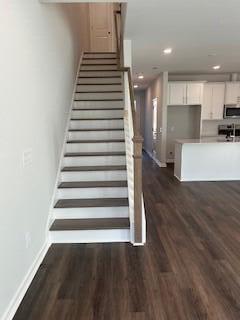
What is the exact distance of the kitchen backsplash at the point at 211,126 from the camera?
7.95 metres

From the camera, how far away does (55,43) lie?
3.51 m

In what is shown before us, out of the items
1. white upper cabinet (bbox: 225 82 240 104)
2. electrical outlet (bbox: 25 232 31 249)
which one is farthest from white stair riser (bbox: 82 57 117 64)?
electrical outlet (bbox: 25 232 31 249)

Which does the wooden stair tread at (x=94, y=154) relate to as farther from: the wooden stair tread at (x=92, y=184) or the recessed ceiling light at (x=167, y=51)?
the recessed ceiling light at (x=167, y=51)

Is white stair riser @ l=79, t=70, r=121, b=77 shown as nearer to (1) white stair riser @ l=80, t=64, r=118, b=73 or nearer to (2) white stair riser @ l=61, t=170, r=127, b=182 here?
(1) white stair riser @ l=80, t=64, r=118, b=73

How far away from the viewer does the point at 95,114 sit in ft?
15.5

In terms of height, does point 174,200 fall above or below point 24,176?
below

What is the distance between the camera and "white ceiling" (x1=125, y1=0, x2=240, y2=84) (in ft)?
9.16

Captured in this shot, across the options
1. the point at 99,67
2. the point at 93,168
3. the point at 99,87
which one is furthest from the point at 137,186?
the point at 99,67

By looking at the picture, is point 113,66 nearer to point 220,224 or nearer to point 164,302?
point 220,224

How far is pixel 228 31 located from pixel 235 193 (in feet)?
9.48

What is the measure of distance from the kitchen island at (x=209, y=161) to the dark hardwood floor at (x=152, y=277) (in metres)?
2.28

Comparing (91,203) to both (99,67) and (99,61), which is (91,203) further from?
(99,61)

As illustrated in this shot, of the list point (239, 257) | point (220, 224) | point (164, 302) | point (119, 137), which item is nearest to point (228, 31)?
point (119, 137)

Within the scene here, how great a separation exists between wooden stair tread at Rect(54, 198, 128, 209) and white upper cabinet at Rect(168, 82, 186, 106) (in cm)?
500
